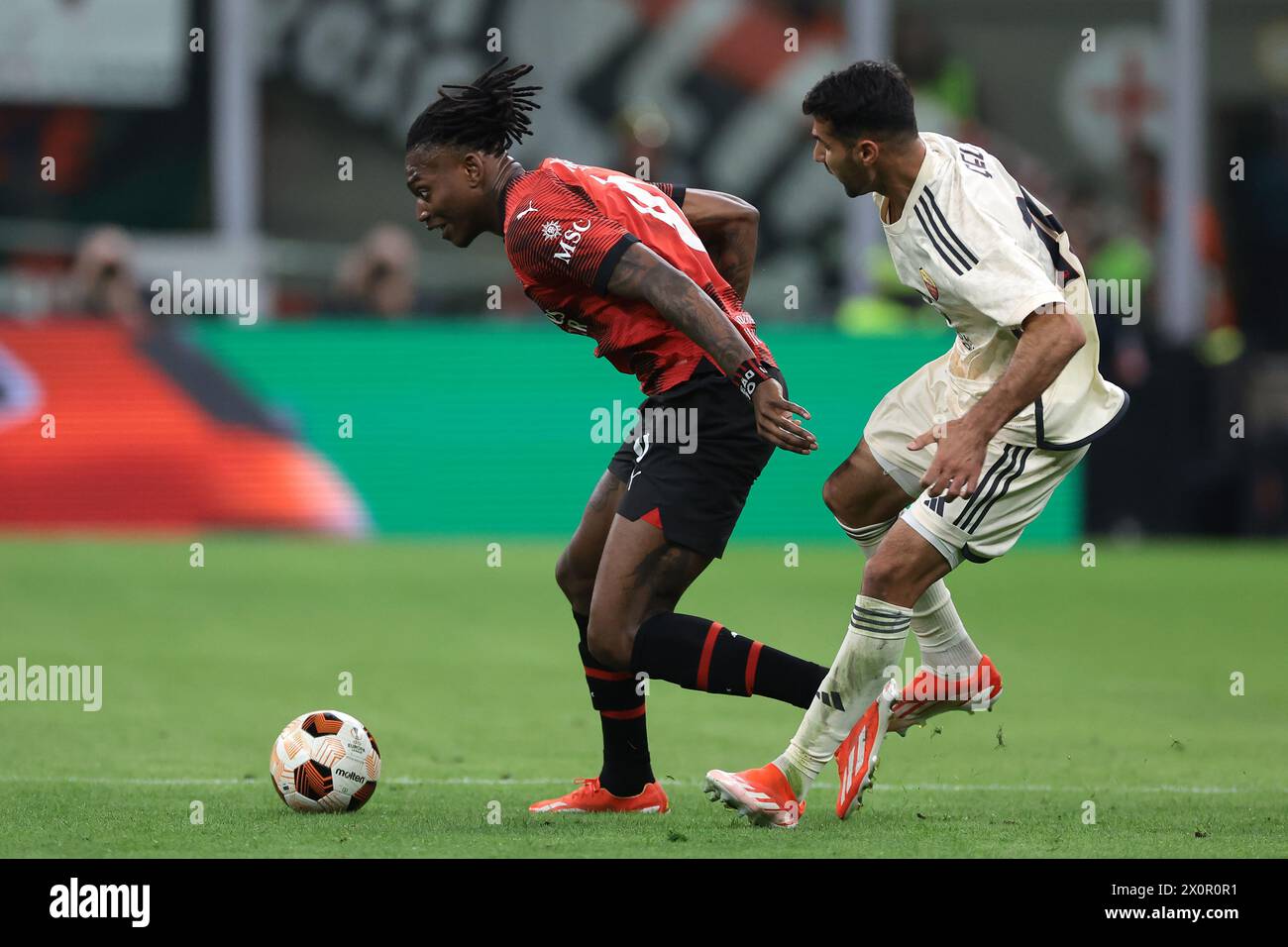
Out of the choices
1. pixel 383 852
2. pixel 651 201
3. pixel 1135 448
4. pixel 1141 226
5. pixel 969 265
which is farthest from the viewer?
pixel 1141 226

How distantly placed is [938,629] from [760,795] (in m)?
1.10

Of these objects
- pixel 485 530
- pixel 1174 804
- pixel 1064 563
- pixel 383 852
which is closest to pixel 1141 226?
pixel 1064 563

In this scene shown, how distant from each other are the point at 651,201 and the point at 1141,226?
16398 mm

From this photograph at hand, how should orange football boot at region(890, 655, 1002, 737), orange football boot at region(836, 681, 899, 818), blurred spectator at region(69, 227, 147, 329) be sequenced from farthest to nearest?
1. blurred spectator at region(69, 227, 147, 329)
2. orange football boot at region(890, 655, 1002, 737)
3. orange football boot at region(836, 681, 899, 818)

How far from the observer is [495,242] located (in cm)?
2341

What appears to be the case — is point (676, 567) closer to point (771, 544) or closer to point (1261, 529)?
point (771, 544)

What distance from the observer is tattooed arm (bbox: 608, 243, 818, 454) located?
19.2ft

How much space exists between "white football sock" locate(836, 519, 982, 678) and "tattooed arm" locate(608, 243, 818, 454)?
1.11 meters

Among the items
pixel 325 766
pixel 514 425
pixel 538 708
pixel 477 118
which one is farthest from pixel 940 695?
pixel 514 425

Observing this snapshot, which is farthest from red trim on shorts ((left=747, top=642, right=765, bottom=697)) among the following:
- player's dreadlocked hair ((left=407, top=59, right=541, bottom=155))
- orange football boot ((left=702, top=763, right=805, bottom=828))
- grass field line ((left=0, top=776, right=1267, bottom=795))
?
player's dreadlocked hair ((left=407, top=59, right=541, bottom=155))

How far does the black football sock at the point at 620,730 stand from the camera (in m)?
6.59

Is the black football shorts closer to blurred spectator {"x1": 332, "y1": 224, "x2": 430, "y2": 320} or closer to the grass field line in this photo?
the grass field line

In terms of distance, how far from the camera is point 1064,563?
1480 cm

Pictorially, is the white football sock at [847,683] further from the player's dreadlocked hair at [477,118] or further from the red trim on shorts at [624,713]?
the player's dreadlocked hair at [477,118]
